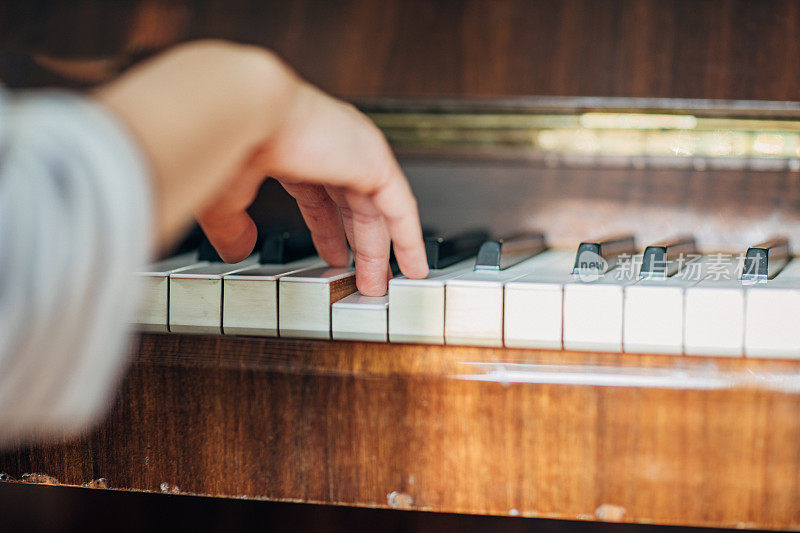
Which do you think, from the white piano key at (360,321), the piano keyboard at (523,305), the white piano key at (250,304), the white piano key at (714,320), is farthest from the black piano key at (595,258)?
the white piano key at (250,304)

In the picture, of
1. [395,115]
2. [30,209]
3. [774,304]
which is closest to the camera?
[30,209]

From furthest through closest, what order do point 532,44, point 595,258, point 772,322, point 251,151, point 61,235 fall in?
point 532,44
point 595,258
point 772,322
point 251,151
point 61,235

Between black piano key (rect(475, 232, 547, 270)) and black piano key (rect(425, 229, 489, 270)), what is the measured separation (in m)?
0.04

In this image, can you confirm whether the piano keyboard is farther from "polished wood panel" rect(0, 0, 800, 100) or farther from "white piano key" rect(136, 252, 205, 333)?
"polished wood panel" rect(0, 0, 800, 100)

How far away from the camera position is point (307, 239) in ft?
2.82

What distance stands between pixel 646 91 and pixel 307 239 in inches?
18.9

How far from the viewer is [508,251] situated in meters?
0.79

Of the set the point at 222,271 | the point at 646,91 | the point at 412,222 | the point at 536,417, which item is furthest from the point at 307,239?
the point at 646,91

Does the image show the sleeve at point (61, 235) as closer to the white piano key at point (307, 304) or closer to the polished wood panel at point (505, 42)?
the white piano key at point (307, 304)

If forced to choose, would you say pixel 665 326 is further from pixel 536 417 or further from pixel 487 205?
pixel 487 205

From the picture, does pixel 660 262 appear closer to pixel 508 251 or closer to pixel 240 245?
pixel 508 251

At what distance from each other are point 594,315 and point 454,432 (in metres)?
0.19

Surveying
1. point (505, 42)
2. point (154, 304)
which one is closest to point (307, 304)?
point (154, 304)

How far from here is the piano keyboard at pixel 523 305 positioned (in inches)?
23.6
